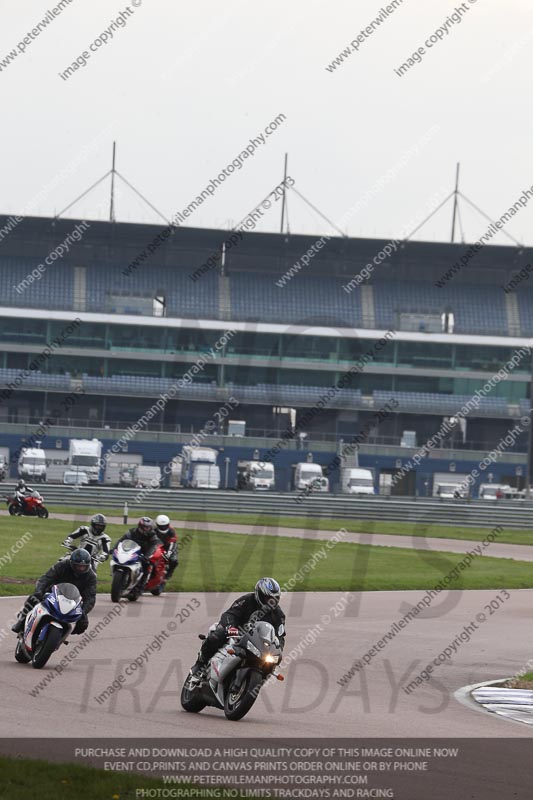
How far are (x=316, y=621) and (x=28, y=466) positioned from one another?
48.1 m

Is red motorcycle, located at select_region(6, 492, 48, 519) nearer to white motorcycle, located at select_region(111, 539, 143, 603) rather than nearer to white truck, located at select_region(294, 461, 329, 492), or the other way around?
white motorcycle, located at select_region(111, 539, 143, 603)

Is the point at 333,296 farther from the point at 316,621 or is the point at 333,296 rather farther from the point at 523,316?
the point at 316,621

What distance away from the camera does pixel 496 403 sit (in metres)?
82.4

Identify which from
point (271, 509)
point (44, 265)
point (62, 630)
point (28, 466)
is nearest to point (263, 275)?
point (44, 265)

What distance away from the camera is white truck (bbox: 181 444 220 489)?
69312 millimetres

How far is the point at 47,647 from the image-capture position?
1373 cm

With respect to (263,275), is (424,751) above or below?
below

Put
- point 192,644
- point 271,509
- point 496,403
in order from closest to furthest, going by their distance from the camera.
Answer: point 192,644
point 271,509
point 496,403

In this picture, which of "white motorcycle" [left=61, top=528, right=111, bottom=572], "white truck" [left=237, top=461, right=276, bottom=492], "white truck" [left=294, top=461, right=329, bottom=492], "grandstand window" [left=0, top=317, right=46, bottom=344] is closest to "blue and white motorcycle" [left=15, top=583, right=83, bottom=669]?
"white motorcycle" [left=61, top=528, right=111, bottom=572]

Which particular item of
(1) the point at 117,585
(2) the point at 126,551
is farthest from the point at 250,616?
(1) the point at 117,585

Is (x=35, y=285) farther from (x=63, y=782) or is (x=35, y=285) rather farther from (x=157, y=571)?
(x=63, y=782)

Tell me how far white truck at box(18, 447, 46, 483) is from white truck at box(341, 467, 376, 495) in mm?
16004

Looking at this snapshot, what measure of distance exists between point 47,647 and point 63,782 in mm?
5574

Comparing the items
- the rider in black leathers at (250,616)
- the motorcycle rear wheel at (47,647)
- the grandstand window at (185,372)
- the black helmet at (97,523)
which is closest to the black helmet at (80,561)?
the motorcycle rear wheel at (47,647)
